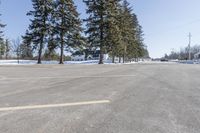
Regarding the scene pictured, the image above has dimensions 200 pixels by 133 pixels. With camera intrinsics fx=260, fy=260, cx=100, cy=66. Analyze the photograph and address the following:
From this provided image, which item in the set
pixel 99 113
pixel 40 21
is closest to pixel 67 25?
pixel 40 21

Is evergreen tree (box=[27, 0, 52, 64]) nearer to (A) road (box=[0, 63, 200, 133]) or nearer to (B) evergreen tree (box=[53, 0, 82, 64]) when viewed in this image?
(B) evergreen tree (box=[53, 0, 82, 64])

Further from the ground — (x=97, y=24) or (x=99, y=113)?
(x=97, y=24)

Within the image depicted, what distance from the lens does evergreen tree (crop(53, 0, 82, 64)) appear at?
43.6 m

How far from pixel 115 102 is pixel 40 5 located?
135 ft

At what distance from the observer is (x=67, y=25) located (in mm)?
43844

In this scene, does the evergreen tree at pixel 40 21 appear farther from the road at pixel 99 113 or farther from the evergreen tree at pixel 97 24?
the road at pixel 99 113

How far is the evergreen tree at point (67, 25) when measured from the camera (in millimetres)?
43594

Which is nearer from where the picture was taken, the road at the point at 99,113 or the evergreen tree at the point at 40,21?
the road at the point at 99,113

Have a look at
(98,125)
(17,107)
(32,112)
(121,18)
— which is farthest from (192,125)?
(121,18)

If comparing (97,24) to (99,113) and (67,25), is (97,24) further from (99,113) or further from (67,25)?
(99,113)

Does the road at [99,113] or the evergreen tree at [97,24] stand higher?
the evergreen tree at [97,24]

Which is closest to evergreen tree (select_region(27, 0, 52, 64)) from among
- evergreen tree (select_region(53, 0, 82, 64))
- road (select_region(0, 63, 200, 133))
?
evergreen tree (select_region(53, 0, 82, 64))

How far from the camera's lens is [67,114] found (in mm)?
5000

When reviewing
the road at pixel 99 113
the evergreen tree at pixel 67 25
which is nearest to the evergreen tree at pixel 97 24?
the evergreen tree at pixel 67 25
